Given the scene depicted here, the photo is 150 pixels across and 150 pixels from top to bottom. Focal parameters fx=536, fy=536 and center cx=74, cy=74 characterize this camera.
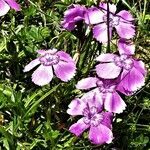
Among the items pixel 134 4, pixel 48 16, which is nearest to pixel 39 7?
pixel 48 16

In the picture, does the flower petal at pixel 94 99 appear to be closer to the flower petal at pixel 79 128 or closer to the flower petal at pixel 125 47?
the flower petal at pixel 79 128

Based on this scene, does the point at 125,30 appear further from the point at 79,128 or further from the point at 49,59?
the point at 79,128

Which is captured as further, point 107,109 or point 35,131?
point 35,131

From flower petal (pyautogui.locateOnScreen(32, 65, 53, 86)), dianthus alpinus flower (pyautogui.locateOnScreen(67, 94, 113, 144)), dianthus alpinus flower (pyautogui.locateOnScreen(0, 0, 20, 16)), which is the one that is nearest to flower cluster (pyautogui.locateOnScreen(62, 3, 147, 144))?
dianthus alpinus flower (pyautogui.locateOnScreen(67, 94, 113, 144))

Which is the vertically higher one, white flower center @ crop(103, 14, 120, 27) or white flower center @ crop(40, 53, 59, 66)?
white flower center @ crop(103, 14, 120, 27)

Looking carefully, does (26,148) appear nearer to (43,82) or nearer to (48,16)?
(43,82)

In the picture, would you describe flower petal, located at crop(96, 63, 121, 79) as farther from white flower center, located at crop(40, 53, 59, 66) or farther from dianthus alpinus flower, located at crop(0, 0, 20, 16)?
dianthus alpinus flower, located at crop(0, 0, 20, 16)
